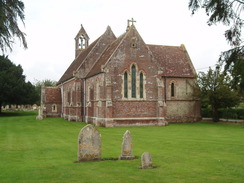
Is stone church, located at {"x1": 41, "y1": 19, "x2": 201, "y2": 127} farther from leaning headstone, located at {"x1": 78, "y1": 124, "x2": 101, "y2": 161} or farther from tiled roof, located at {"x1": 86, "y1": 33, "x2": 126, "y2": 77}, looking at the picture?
leaning headstone, located at {"x1": 78, "y1": 124, "x2": 101, "y2": 161}

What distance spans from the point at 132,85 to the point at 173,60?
967cm

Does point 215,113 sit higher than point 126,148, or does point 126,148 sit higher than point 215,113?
point 215,113

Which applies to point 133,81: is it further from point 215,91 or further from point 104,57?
point 215,91

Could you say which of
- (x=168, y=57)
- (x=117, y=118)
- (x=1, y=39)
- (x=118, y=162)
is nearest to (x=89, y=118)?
(x=117, y=118)

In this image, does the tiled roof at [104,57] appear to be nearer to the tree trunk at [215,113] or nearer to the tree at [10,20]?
the tree trunk at [215,113]

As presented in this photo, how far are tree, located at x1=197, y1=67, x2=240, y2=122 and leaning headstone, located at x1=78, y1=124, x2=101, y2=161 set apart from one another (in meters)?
25.4

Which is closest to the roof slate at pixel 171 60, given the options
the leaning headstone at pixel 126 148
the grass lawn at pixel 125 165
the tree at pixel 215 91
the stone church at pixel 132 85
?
the stone church at pixel 132 85

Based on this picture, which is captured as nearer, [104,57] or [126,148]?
[126,148]

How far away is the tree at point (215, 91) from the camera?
34469 mm

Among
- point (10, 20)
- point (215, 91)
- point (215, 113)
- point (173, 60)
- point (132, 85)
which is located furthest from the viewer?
point (173, 60)

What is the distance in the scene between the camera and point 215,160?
12461mm

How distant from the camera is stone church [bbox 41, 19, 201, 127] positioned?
31.5 metres

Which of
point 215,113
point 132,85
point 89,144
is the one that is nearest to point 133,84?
point 132,85

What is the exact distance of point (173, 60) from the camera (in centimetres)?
3928
